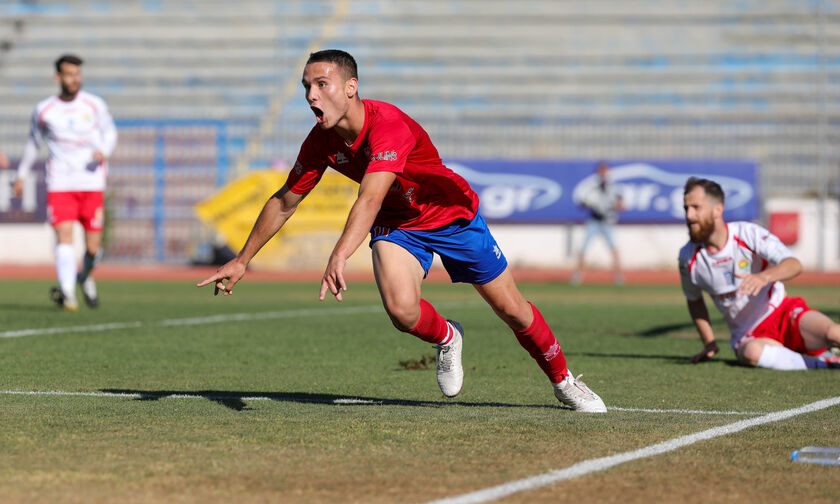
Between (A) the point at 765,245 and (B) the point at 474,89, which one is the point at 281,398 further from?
(B) the point at 474,89

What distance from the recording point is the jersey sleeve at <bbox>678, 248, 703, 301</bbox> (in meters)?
7.57

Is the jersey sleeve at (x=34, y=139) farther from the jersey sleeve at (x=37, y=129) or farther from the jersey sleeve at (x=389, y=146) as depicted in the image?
the jersey sleeve at (x=389, y=146)

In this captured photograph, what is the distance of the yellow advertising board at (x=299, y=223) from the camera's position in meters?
21.6

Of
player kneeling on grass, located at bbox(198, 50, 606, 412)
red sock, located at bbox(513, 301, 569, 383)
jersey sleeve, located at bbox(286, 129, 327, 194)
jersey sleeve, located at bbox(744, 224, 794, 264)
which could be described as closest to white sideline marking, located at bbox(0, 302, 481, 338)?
jersey sleeve, located at bbox(286, 129, 327, 194)

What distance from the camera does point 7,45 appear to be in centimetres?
→ 2702

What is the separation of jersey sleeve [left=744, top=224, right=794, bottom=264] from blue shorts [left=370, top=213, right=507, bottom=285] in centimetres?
246

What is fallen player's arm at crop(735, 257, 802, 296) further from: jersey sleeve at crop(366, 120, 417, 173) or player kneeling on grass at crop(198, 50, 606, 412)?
jersey sleeve at crop(366, 120, 417, 173)

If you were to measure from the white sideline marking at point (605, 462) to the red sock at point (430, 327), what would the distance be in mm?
1258

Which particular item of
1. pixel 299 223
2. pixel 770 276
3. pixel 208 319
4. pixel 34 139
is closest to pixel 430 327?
pixel 770 276

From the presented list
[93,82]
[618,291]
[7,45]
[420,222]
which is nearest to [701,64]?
[618,291]

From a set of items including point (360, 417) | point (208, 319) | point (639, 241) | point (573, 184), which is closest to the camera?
point (360, 417)

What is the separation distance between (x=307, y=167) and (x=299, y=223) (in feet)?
53.2

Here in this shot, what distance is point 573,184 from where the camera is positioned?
2169cm

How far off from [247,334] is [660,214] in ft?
44.4
